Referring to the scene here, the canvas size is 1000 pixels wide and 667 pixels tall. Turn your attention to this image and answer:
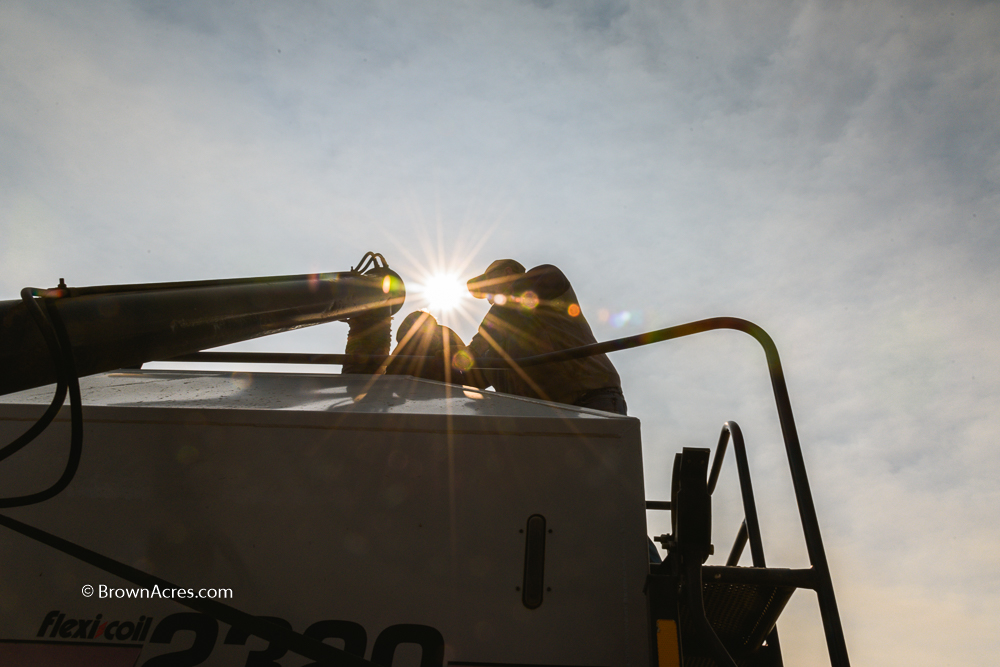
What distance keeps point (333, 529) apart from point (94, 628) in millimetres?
671

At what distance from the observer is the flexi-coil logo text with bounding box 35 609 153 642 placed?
154 centimetres

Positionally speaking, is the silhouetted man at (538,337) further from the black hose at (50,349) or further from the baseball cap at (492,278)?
the black hose at (50,349)

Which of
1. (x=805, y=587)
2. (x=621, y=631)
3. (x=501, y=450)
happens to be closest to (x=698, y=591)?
(x=621, y=631)

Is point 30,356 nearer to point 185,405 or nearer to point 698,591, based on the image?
point 185,405

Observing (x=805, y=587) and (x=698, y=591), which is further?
(x=805, y=587)

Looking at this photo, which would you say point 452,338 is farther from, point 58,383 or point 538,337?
point 58,383

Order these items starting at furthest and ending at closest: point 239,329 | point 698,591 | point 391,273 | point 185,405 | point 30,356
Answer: point 391,273, point 239,329, point 185,405, point 698,591, point 30,356

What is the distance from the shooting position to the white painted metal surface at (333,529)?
1.55 m

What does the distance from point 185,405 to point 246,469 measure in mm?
356

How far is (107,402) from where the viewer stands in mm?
1940

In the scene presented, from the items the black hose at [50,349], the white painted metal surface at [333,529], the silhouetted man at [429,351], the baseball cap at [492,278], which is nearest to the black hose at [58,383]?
the black hose at [50,349]

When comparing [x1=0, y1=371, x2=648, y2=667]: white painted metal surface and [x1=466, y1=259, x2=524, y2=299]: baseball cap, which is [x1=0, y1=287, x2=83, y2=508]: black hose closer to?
[x1=0, y1=371, x2=648, y2=667]: white painted metal surface

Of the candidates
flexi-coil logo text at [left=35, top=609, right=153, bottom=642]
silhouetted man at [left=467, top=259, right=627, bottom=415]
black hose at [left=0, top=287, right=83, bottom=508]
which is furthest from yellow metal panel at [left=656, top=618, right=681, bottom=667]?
silhouetted man at [left=467, top=259, right=627, bottom=415]

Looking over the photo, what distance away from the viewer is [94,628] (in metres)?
1.55
